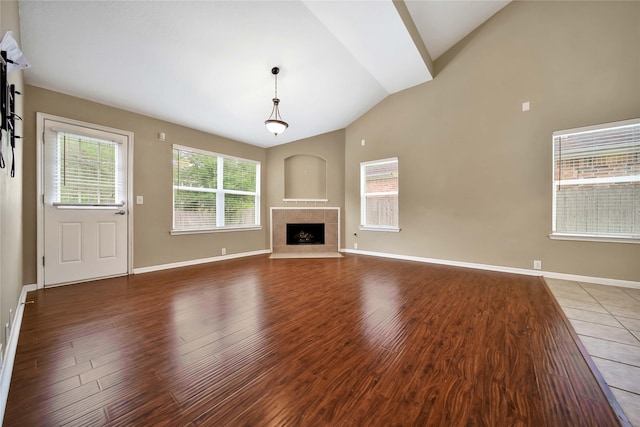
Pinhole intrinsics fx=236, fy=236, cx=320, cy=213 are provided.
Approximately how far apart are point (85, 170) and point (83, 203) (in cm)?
47

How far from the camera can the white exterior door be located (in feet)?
10.2

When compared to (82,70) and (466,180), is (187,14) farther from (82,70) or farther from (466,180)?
(466,180)

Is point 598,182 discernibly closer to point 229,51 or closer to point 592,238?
point 592,238

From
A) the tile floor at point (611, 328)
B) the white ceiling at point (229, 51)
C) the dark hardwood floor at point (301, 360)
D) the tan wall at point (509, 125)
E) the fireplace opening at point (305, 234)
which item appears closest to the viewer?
the dark hardwood floor at point (301, 360)

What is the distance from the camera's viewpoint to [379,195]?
5.16 m

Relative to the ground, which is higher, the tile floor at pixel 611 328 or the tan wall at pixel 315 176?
the tan wall at pixel 315 176

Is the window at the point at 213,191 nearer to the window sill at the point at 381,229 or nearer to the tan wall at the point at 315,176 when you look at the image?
the tan wall at the point at 315,176

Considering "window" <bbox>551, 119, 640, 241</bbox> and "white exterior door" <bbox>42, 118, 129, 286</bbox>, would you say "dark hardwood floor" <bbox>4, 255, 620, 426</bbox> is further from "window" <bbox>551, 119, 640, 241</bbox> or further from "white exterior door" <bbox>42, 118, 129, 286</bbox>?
"window" <bbox>551, 119, 640, 241</bbox>

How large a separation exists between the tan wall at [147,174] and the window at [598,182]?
223 inches

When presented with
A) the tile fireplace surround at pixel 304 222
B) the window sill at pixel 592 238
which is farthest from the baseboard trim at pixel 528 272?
the tile fireplace surround at pixel 304 222

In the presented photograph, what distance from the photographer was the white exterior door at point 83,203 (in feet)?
10.2

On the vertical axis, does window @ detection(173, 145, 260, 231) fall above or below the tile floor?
above

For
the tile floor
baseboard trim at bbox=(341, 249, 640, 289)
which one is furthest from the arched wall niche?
the tile floor

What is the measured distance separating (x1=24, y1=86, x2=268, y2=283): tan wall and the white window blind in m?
0.23
